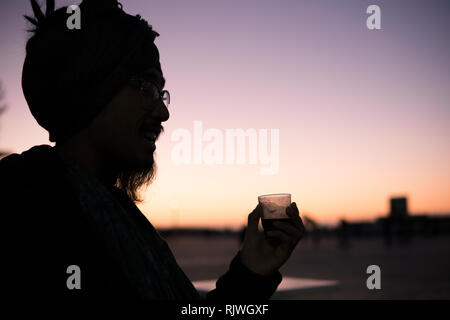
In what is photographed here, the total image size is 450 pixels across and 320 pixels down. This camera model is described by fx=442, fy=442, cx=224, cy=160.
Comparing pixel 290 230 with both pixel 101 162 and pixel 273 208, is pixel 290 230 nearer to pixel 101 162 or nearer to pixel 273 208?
pixel 273 208

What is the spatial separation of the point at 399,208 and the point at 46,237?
26.0 m

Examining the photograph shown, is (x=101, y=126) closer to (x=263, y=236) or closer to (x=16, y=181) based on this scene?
(x=16, y=181)

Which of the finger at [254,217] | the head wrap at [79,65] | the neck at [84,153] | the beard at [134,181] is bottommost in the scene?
the finger at [254,217]

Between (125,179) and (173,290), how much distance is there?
2.67 feet

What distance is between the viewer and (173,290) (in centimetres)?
165

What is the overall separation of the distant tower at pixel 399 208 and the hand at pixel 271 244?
2485cm

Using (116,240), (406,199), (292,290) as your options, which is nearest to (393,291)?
(292,290)

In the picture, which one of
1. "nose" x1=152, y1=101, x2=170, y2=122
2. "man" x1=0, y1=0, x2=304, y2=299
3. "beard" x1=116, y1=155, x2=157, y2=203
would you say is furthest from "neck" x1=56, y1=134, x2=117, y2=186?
"beard" x1=116, y1=155, x2=157, y2=203

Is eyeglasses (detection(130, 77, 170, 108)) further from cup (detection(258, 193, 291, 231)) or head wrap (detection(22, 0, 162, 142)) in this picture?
cup (detection(258, 193, 291, 231))

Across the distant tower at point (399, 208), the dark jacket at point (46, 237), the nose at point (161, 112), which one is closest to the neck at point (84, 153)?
the dark jacket at point (46, 237)

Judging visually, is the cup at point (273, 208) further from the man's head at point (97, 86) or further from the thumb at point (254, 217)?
the man's head at point (97, 86)

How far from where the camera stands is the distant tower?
81.1 ft

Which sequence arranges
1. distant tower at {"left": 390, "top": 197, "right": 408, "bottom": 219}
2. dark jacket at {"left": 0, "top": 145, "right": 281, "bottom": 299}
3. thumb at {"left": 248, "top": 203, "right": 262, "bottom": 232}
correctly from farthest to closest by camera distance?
1. distant tower at {"left": 390, "top": 197, "right": 408, "bottom": 219}
2. thumb at {"left": 248, "top": 203, "right": 262, "bottom": 232}
3. dark jacket at {"left": 0, "top": 145, "right": 281, "bottom": 299}

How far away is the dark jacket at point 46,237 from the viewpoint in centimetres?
124
